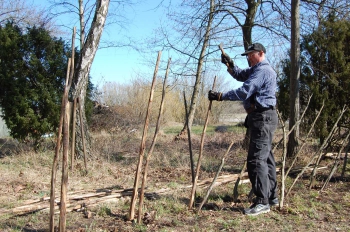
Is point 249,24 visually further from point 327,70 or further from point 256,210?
point 256,210

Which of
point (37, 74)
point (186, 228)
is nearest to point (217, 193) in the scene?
point (186, 228)

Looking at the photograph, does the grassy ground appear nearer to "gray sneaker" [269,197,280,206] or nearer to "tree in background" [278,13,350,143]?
"gray sneaker" [269,197,280,206]

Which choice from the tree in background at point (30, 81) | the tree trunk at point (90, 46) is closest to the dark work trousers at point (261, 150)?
the tree trunk at point (90, 46)

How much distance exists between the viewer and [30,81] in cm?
767

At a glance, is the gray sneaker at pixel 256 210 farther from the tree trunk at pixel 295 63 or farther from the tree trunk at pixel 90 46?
the tree trunk at pixel 90 46

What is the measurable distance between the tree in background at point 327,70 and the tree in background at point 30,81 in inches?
215

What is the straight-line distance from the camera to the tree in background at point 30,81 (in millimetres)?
7438

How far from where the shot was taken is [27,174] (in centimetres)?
550

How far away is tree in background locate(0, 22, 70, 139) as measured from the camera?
7.44 metres

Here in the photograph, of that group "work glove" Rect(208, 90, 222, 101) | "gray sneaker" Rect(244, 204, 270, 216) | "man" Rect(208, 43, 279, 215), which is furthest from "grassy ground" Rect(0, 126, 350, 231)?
"work glove" Rect(208, 90, 222, 101)

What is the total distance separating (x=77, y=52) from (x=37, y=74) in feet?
4.18

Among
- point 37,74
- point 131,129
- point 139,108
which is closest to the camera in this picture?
point 37,74

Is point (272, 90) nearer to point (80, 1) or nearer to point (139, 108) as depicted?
point (80, 1)

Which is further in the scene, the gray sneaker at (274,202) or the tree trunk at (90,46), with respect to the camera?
the tree trunk at (90,46)
